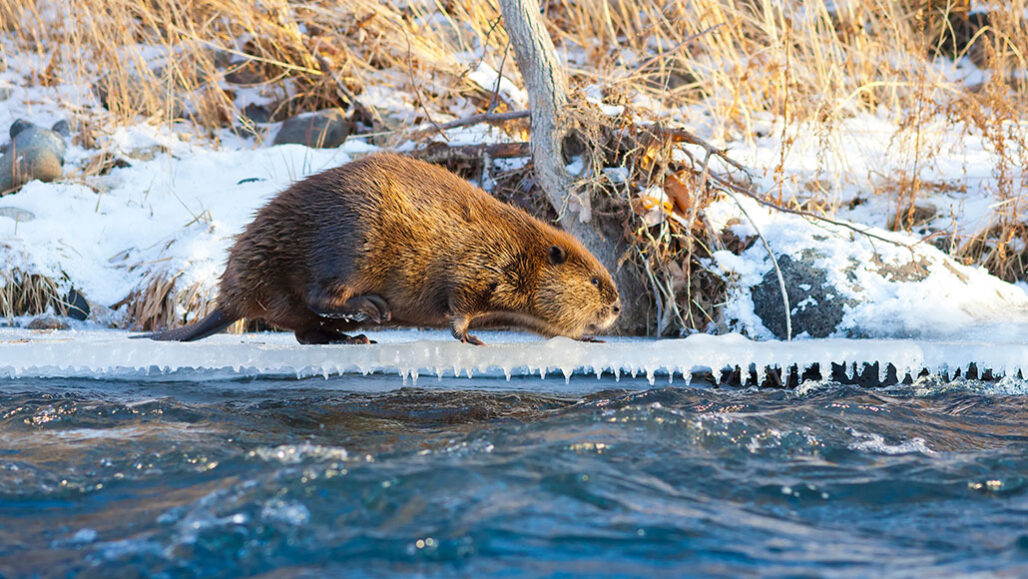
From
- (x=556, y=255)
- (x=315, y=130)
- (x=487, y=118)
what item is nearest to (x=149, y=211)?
(x=315, y=130)

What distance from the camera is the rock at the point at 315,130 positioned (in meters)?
7.77

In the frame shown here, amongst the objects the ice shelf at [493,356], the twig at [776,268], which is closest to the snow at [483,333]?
the ice shelf at [493,356]

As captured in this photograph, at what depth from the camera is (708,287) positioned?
5.00 meters

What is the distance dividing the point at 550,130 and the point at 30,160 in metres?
4.23

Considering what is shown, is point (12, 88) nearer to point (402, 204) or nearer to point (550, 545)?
point (402, 204)

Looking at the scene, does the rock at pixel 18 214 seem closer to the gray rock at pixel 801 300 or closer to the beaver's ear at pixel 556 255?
the beaver's ear at pixel 556 255

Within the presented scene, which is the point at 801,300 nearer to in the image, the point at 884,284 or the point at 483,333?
the point at 884,284

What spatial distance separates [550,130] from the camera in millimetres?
4777

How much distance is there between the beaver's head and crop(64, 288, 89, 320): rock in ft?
10.8

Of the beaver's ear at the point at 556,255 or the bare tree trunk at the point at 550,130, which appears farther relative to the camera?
the bare tree trunk at the point at 550,130

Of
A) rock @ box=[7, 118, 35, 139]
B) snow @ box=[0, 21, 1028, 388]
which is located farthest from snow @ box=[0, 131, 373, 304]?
rock @ box=[7, 118, 35, 139]

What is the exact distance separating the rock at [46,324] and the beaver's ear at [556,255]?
3.25 m

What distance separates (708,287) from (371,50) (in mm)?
4328

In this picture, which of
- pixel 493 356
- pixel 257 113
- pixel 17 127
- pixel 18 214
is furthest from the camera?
pixel 257 113
